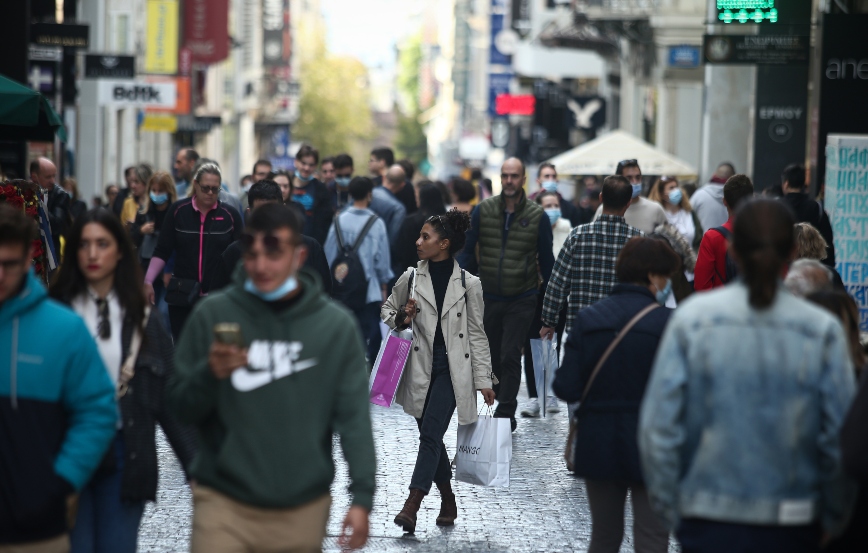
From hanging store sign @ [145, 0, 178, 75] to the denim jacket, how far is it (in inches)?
1199

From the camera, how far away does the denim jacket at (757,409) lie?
3916 mm

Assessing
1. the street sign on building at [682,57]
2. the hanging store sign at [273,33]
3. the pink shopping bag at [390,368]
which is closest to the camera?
the pink shopping bag at [390,368]

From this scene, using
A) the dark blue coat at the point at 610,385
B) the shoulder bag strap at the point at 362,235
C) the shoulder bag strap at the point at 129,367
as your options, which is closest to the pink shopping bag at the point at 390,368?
the dark blue coat at the point at 610,385

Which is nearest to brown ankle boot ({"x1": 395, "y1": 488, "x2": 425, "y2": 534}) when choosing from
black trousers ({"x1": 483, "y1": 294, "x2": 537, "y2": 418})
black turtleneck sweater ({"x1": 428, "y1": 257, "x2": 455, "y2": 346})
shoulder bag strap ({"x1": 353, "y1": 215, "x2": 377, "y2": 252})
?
black turtleneck sweater ({"x1": 428, "y1": 257, "x2": 455, "y2": 346})

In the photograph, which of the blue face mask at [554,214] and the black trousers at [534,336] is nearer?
the black trousers at [534,336]

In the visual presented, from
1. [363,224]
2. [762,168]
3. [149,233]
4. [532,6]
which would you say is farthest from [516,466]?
[532,6]

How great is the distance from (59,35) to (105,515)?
15.9 meters

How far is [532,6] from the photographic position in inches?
2053

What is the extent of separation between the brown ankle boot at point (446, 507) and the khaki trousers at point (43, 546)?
359 cm

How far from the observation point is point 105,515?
15.8 ft

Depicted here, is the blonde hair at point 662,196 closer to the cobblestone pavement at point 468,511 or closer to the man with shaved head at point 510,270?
the man with shaved head at point 510,270

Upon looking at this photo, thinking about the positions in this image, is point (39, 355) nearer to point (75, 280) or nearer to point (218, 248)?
point (75, 280)

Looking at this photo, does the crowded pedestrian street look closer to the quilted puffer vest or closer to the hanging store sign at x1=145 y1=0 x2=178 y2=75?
the quilted puffer vest

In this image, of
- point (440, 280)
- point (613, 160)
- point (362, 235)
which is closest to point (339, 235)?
point (362, 235)
